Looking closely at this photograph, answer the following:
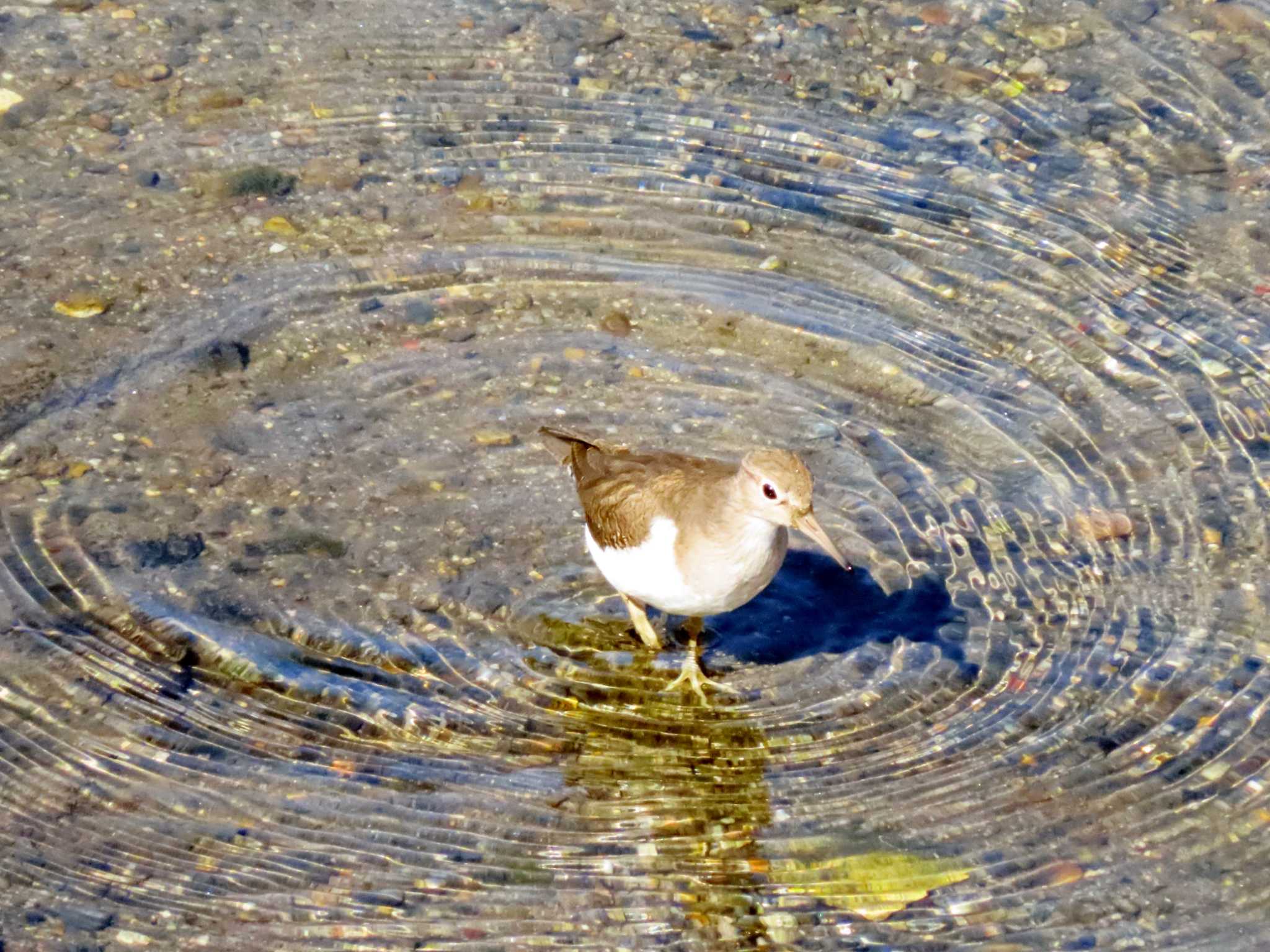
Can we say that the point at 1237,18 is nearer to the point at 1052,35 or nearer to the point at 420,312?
the point at 1052,35

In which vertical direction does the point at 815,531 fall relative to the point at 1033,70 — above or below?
below

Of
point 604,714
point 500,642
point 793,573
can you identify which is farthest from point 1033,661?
point 500,642

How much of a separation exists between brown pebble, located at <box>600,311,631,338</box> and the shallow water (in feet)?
0.08

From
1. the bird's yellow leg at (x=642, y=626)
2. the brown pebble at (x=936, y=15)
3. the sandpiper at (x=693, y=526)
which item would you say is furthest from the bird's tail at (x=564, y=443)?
the brown pebble at (x=936, y=15)

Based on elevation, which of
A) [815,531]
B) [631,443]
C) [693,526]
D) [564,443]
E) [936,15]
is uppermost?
[936,15]

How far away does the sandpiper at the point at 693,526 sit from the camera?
5484 mm

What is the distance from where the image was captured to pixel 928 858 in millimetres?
5305

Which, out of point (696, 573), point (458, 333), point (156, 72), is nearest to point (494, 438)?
point (458, 333)

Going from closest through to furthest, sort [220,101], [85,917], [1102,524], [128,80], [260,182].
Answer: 1. [85,917]
2. [1102,524]
3. [260,182]
4. [220,101]
5. [128,80]

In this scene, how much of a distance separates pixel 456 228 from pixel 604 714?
11.2 feet

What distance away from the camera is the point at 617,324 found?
777cm

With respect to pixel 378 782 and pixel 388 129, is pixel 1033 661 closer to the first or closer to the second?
pixel 378 782

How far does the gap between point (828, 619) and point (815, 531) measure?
0.96m

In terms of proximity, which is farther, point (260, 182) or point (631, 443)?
point (260, 182)
